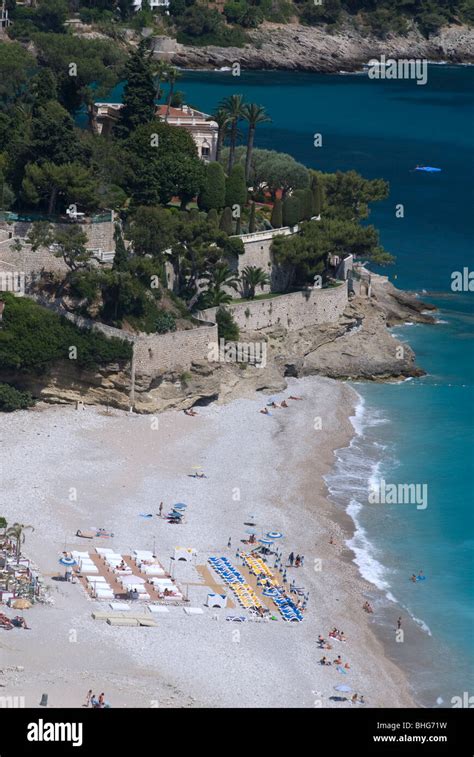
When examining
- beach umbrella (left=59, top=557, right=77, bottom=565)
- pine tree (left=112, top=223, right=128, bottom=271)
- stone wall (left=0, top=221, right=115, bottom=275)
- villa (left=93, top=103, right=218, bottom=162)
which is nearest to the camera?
beach umbrella (left=59, top=557, right=77, bottom=565)

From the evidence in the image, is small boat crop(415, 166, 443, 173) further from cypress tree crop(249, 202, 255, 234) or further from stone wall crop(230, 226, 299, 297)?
cypress tree crop(249, 202, 255, 234)

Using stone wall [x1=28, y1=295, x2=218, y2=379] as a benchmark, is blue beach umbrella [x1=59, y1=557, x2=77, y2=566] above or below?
below

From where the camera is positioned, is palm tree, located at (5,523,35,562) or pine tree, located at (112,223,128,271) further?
pine tree, located at (112,223,128,271)

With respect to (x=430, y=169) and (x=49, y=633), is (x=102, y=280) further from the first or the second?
(x=430, y=169)

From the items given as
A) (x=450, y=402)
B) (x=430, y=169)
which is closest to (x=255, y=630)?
(x=450, y=402)

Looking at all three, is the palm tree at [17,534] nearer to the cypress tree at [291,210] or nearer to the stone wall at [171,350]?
the stone wall at [171,350]

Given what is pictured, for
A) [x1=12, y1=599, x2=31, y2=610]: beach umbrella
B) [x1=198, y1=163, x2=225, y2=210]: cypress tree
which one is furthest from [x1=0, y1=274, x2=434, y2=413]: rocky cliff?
[x1=12, y1=599, x2=31, y2=610]: beach umbrella

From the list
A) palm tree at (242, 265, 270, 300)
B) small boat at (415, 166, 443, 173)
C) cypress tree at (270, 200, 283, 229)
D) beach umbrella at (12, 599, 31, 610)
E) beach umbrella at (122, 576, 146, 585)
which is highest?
cypress tree at (270, 200, 283, 229)

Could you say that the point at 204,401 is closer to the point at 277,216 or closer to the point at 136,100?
the point at 277,216
